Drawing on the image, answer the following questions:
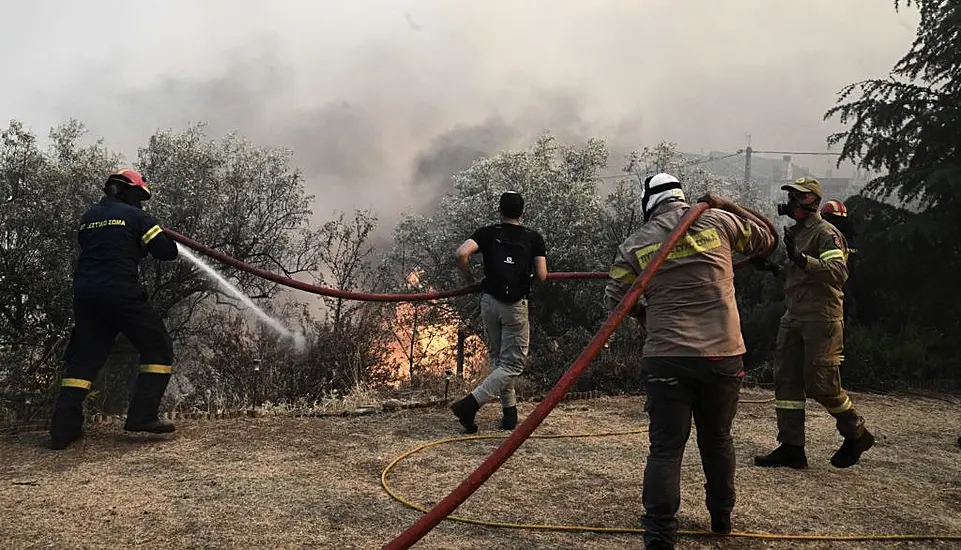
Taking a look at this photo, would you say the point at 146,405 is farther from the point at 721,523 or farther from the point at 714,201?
the point at 714,201

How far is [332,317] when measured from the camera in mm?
9789

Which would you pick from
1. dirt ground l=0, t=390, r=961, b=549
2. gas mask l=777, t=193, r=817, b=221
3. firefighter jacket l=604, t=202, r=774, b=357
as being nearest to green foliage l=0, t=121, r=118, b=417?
dirt ground l=0, t=390, r=961, b=549

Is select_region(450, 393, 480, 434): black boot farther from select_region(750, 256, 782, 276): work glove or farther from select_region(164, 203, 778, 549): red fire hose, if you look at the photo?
select_region(164, 203, 778, 549): red fire hose

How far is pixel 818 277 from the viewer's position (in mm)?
4664

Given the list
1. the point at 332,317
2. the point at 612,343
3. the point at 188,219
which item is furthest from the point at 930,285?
the point at 188,219

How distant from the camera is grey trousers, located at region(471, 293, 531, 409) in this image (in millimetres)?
5590

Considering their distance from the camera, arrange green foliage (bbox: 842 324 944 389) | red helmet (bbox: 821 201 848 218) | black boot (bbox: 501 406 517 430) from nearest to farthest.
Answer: red helmet (bbox: 821 201 848 218) < black boot (bbox: 501 406 517 430) < green foliage (bbox: 842 324 944 389)

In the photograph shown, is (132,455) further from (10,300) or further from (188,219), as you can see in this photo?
(188,219)

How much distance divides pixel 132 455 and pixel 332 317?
5.04m

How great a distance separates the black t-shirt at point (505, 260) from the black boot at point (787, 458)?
2.08 metres

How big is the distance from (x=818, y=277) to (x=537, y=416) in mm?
2740

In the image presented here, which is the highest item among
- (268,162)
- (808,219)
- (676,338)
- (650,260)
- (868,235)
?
(268,162)

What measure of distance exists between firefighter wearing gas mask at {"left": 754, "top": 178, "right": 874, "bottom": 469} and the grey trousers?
183 cm

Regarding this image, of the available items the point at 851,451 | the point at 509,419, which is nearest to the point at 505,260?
the point at 509,419
